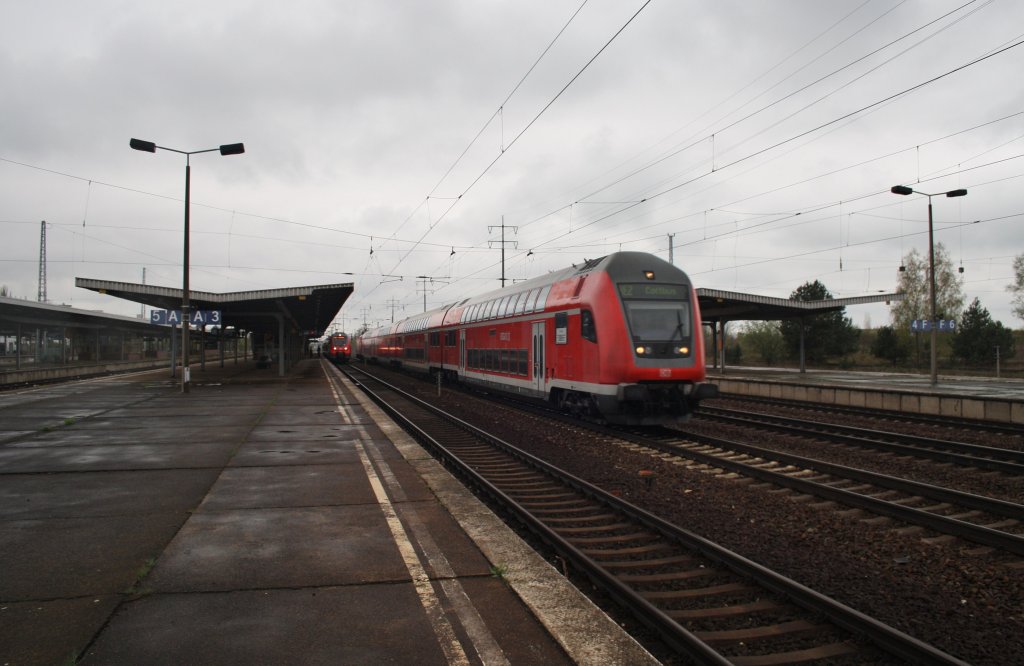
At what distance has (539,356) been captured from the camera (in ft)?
49.7

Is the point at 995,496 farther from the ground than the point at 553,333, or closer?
closer

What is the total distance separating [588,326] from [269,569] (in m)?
8.70

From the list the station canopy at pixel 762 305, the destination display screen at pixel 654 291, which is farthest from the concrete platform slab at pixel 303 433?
the station canopy at pixel 762 305

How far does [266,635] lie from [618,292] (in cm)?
931

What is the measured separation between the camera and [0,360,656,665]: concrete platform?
11.3 feet

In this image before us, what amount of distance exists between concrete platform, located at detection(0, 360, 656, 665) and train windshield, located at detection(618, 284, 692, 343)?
5.01m

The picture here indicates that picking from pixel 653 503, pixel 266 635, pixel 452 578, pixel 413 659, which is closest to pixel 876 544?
pixel 653 503

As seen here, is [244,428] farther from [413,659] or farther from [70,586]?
[413,659]

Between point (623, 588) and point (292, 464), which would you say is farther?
point (292, 464)

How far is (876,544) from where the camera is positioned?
5.68 m

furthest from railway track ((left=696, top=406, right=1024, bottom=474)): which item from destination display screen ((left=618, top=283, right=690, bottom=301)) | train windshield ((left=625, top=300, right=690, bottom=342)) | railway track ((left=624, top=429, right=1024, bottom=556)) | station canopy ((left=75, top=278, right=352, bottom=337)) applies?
station canopy ((left=75, top=278, right=352, bottom=337))

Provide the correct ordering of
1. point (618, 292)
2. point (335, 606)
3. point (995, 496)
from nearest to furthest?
point (335, 606), point (995, 496), point (618, 292)

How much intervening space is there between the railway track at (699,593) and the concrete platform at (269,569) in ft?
1.12

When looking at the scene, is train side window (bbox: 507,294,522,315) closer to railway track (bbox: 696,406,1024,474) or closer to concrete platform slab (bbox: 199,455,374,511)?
railway track (bbox: 696,406,1024,474)
